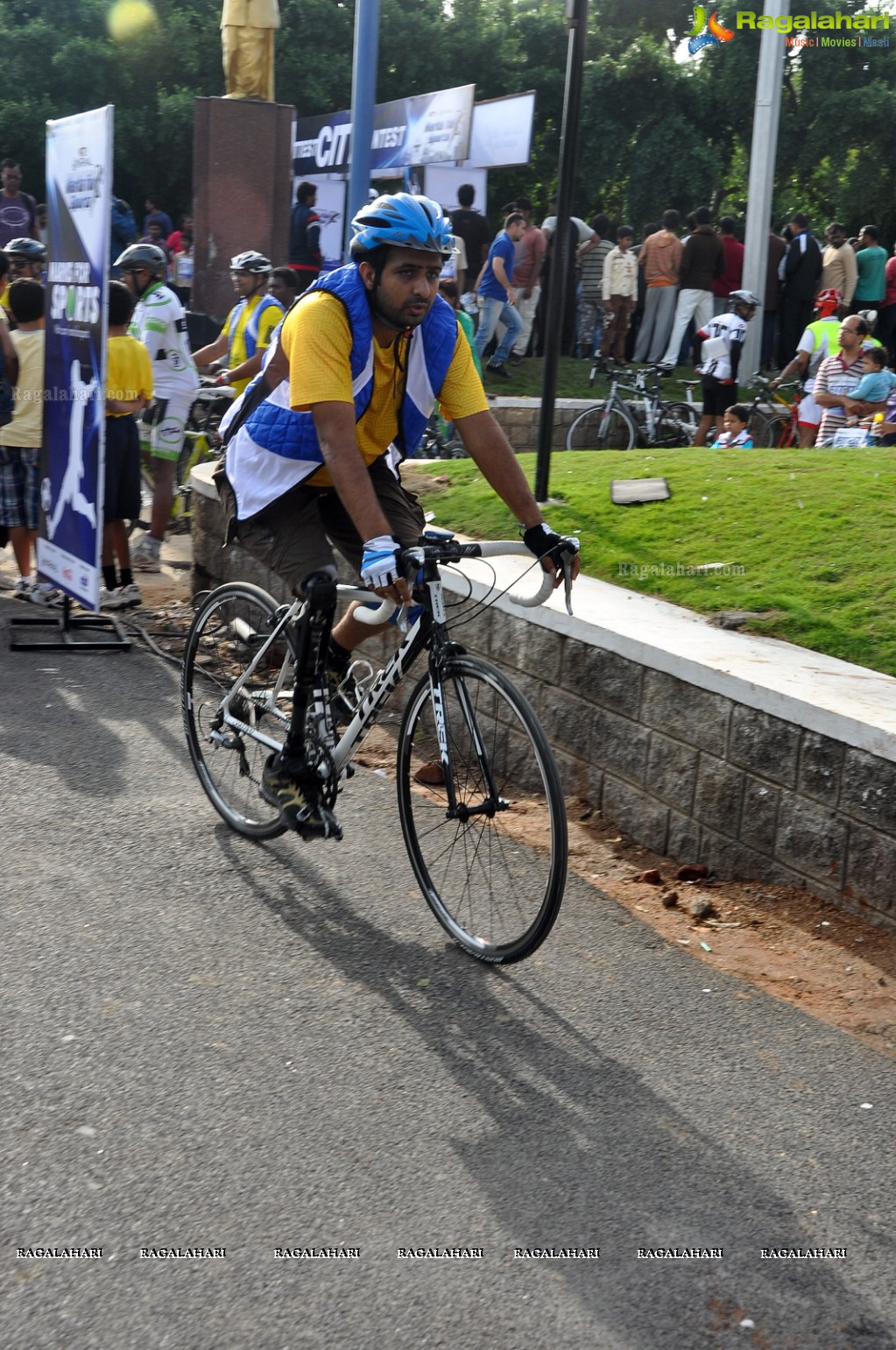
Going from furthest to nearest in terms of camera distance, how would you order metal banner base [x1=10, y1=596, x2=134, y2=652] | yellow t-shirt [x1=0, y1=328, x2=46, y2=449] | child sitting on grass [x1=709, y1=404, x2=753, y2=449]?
child sitting on grass [x1=709, y1=404, x2=753, y2=449]
yellow t-shirt [x1=0, y1=328, x2=46, y2=449]
metal banner base [x1=10, y1=596, x2=134, y2=652]

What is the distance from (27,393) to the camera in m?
8.87

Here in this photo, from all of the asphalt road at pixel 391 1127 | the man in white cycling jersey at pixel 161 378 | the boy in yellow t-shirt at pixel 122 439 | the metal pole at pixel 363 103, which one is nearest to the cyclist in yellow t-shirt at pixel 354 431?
the asphalt road at pixel 391 1127

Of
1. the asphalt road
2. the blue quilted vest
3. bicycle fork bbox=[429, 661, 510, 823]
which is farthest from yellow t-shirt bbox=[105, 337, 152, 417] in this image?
bicycle fork bbox=[429, 661, 510, 823]

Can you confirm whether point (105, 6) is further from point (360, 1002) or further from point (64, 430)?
point (360, 1002)

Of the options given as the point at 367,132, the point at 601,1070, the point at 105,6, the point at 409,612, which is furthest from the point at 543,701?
the point at 105,6

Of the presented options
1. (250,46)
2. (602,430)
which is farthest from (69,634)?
(250,46)

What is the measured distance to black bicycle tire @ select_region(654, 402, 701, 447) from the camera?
15.2m

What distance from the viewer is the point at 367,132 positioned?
40.7 feet

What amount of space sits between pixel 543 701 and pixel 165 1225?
3151 millimetres

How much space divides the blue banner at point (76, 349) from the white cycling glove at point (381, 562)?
3.78 m

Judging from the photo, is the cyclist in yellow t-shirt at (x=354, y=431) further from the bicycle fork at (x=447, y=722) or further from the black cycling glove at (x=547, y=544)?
the bicycle fork at (x=447, y=722)

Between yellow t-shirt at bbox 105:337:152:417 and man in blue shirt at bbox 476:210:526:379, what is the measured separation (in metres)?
7.85

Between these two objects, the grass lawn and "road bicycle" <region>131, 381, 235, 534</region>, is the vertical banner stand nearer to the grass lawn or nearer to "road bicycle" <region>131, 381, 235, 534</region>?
the grass lawn

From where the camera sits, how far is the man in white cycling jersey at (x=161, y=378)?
9.92 m
